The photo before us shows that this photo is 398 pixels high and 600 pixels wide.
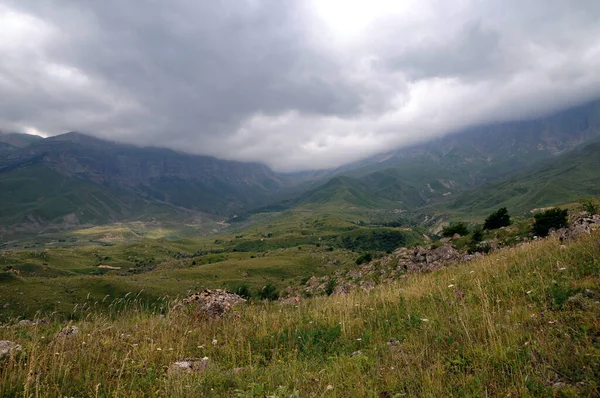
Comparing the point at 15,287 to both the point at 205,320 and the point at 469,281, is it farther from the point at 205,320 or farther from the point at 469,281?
the point at 469,281

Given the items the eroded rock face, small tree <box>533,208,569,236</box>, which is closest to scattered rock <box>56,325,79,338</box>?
the eroded rock face

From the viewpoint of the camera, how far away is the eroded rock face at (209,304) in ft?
37.9

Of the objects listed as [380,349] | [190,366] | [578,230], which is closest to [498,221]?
[578,230]

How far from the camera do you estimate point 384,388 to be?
503cm

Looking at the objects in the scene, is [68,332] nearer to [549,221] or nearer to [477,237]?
[549,221]

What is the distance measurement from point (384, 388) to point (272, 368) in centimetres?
236

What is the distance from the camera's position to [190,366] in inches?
264

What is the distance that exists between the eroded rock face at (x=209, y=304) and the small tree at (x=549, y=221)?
2808cm

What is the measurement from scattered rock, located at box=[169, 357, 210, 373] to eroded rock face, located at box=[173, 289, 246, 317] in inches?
164

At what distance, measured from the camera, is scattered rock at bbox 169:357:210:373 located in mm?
6207

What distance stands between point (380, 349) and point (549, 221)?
30768mm

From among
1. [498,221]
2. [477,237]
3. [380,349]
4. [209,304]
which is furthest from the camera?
[498,221]

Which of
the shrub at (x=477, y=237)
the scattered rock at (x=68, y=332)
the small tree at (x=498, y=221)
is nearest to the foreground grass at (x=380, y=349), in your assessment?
the scattered rock at (x=68, y=332)

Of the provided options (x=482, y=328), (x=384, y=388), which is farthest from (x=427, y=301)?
(x=384, y=388)
